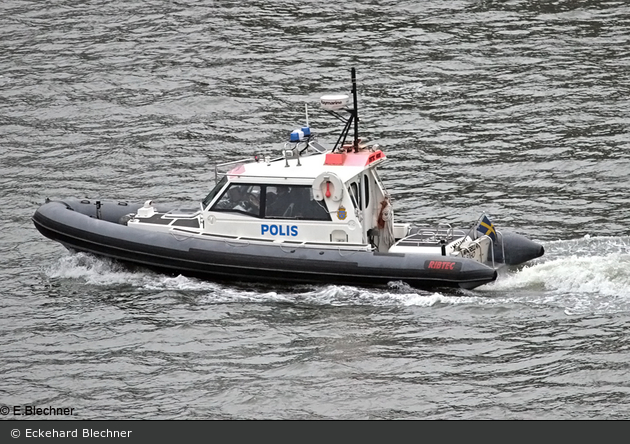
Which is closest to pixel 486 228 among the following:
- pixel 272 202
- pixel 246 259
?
pixel 272 202

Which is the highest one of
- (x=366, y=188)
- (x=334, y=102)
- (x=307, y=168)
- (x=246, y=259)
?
(x=334, y=102)

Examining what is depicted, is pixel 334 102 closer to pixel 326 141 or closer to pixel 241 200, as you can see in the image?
pixel 241 200

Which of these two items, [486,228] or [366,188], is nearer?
[486,228]

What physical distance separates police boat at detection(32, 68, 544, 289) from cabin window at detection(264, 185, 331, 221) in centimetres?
1

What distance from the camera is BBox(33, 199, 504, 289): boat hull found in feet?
56.1

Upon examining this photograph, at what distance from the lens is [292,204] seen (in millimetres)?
17906

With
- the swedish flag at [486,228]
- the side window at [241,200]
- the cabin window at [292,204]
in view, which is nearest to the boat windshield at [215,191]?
the side window at [241,200]

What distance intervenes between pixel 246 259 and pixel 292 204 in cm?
104

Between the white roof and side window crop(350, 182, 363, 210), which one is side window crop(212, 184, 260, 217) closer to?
the white roof

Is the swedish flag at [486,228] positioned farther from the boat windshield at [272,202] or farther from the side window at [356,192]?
the boat windshield at [272,202]

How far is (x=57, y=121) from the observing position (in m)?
26.0

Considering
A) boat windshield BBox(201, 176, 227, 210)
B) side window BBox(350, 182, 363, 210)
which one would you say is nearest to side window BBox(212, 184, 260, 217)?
boat windshield BBox(201, 176, 227, 210)

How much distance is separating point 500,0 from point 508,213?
1198cm

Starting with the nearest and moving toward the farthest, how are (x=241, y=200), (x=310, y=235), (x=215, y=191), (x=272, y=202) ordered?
1. (x=310, y=235)
2. (x=272, y=202)
3. (x=241, y=200)
4. (x=215, y=191)
